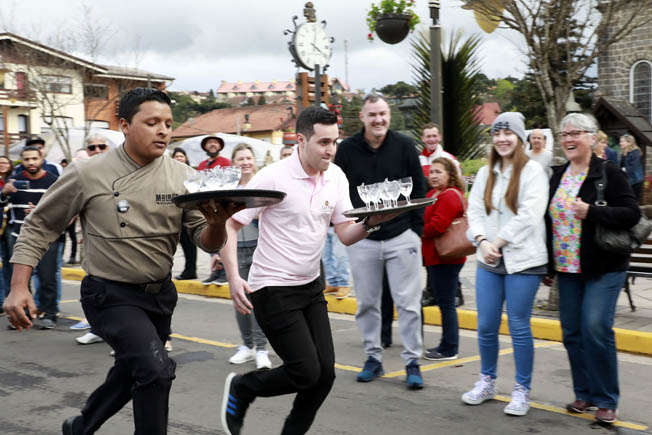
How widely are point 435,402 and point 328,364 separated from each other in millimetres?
1654

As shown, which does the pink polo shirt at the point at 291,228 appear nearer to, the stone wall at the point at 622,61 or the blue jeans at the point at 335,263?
the blue jeans at the point at 335,263

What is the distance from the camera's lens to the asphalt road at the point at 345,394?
16.1 feet

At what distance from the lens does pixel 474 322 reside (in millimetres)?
8102

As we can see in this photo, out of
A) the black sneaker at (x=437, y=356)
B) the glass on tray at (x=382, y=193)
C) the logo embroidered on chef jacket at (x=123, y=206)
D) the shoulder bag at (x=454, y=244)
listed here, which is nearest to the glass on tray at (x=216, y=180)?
the logo embroidered on chef jacket at (x=123, y=206)

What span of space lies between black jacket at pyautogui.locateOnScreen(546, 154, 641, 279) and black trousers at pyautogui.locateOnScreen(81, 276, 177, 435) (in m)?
2.54

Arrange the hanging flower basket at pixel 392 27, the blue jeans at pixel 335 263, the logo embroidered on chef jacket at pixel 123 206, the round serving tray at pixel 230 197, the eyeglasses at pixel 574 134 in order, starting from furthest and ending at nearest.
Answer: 1. the hanging flower basket at pixel 392 27
2. the blue jeans at pixel 335 263
3. the eyeglasses at pixel 574 134
4. the logo embroidered on chef jacket at pixel 123 206
5. the round serving tray at pixel 230 197

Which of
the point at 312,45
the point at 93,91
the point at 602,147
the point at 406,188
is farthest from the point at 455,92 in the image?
the point at 93,91

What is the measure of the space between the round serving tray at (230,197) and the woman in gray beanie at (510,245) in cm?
208

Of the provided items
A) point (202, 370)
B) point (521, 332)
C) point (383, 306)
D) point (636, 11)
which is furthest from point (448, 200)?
point (636, 11)

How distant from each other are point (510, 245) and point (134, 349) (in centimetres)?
256

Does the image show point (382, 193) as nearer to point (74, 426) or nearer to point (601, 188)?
point (601, 188)

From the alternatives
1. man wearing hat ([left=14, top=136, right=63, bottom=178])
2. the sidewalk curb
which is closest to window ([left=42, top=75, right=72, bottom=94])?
the sidewalk curb

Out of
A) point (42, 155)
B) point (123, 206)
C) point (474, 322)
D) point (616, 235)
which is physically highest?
point (42, 155)

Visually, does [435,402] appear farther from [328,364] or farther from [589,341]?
[328,364]
